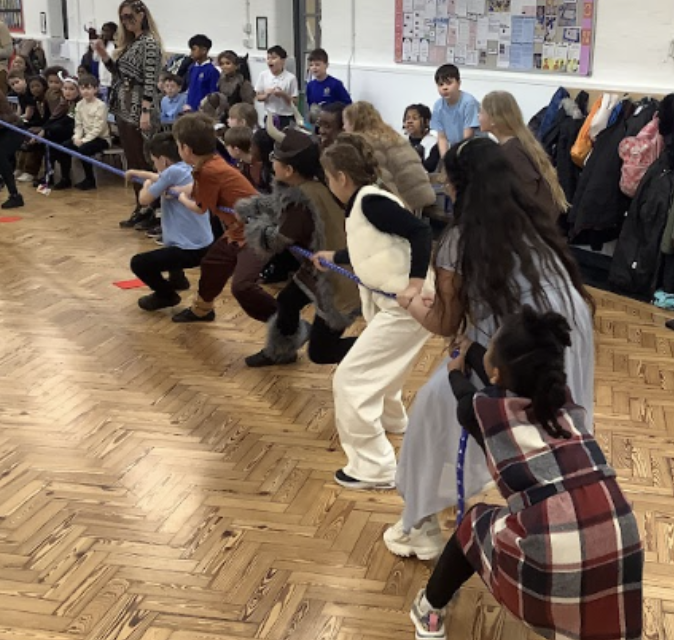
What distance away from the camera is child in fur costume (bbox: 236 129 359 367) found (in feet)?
13.0

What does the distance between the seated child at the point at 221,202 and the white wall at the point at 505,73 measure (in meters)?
2.86

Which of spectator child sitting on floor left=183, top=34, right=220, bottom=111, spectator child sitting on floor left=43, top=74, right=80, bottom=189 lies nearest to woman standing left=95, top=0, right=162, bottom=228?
spectator child sitting on floor left=183, top=34, right=220, bottom=111

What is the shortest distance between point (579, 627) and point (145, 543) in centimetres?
154

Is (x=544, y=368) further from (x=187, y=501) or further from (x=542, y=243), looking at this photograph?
(x=187, y=501)

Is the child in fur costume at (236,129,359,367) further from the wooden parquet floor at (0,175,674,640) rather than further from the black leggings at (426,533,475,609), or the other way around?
the black leggings at (426,533,475,609)

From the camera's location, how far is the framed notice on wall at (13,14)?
1298 centimetres

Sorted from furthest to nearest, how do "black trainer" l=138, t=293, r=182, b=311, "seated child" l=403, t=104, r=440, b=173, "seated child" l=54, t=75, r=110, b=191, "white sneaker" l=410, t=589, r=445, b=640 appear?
"seated child" l=54, t=75, r=110, b=191
"seated child" l=403, t=104, r=440, b=173
"black trainer" l=138, t=293, r=182, b=311
"white sneaker" l=410, t=589, r=445, b=640

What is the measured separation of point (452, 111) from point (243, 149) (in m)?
1.82

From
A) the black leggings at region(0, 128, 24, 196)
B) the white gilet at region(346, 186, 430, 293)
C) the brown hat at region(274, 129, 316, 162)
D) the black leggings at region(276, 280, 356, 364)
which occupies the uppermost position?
the brown hat at region(274, 129, 316, 162)

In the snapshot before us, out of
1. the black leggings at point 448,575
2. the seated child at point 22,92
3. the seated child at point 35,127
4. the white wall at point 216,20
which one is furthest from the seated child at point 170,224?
the seated child at point 22,92

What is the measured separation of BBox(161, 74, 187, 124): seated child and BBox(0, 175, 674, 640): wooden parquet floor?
10.8 feet

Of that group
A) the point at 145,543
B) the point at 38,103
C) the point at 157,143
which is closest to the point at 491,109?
the point at 157,143

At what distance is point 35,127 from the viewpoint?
372 inches

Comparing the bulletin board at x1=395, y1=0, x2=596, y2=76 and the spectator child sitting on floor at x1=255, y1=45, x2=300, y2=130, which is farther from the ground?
the bulletin board at x1=395, y1=0, x2=596, y2=76
